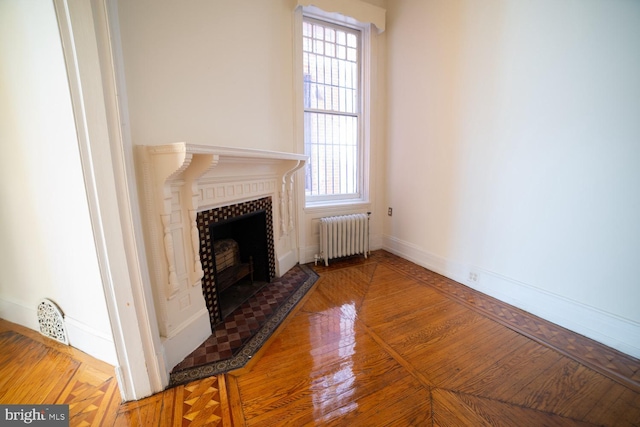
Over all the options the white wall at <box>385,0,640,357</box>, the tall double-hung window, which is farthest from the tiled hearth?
the white wall at <box>385,0,640,357</box>

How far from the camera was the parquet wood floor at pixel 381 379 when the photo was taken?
1.29 m

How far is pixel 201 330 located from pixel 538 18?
11.7 ft

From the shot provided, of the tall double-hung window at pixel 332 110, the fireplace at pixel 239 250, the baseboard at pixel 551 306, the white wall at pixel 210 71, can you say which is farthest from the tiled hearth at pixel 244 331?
the baseboard at pixel 551 306

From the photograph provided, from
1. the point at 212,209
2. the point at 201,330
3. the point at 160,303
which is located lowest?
the point at 201,330

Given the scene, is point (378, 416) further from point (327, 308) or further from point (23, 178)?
point (23, 178)

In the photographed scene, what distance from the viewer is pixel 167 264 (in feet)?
5.13

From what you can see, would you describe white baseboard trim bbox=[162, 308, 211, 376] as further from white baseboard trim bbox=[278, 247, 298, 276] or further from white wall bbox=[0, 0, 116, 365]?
white baseboard trim bbox=[278, 247, 298, 276]

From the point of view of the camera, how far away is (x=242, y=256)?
2.79 m

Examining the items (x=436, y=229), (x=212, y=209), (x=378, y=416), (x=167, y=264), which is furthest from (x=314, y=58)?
(x=378, y=416)

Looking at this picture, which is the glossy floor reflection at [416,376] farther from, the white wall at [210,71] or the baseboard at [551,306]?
the white wall at [210,71]

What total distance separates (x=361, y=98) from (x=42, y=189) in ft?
11.3

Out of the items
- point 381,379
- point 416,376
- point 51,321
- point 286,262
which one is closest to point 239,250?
point 286,262

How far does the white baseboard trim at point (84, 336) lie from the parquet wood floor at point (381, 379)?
5cm

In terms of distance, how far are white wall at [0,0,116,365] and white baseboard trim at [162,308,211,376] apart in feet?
1.30
